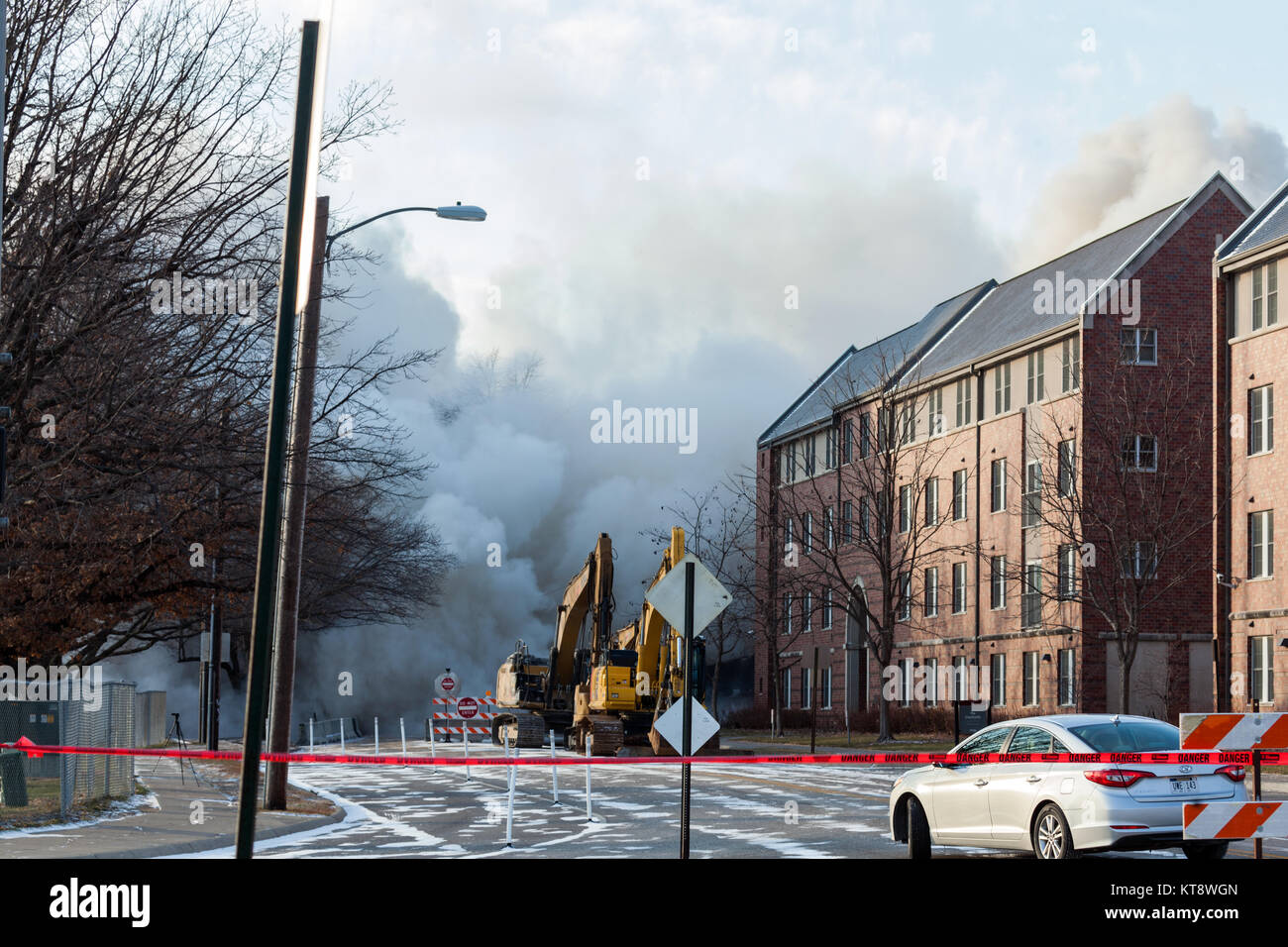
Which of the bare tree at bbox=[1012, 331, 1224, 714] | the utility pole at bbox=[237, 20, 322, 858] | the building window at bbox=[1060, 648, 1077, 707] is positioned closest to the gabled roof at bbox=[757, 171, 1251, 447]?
the bare tree at bbox=[1012, 331, 1224, 714]

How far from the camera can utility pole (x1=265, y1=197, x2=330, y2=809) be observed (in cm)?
2086

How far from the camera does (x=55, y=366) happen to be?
19.0m

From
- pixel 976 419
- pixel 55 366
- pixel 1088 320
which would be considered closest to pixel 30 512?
pixel 55 366

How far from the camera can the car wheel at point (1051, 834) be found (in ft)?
45.3

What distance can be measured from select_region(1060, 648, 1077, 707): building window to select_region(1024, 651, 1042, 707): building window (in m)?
1.53

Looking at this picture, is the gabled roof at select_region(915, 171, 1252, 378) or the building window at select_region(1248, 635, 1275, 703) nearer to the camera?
Answer: the building window at select_region(1248, 635, 1275, 703)

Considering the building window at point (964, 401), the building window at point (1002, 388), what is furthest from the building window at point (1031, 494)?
the building window at point (964, 401)

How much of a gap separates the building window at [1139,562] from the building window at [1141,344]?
20.2 ft

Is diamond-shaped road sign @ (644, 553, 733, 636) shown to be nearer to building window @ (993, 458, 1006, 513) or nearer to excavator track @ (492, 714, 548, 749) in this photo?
excavator track @ (492, 714, 548, 749)

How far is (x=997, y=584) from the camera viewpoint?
5416 cm

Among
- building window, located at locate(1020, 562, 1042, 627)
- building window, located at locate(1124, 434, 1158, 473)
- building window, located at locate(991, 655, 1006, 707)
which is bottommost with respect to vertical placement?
building window, located at locate(991, 655, 1006, 707)

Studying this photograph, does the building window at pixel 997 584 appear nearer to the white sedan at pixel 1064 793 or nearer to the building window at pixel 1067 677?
the building window at pixel 1067 677

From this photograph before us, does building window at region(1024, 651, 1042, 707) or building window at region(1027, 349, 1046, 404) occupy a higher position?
building window at region(1027, 349, 1046, 404)

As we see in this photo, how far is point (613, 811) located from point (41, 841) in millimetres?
7819
